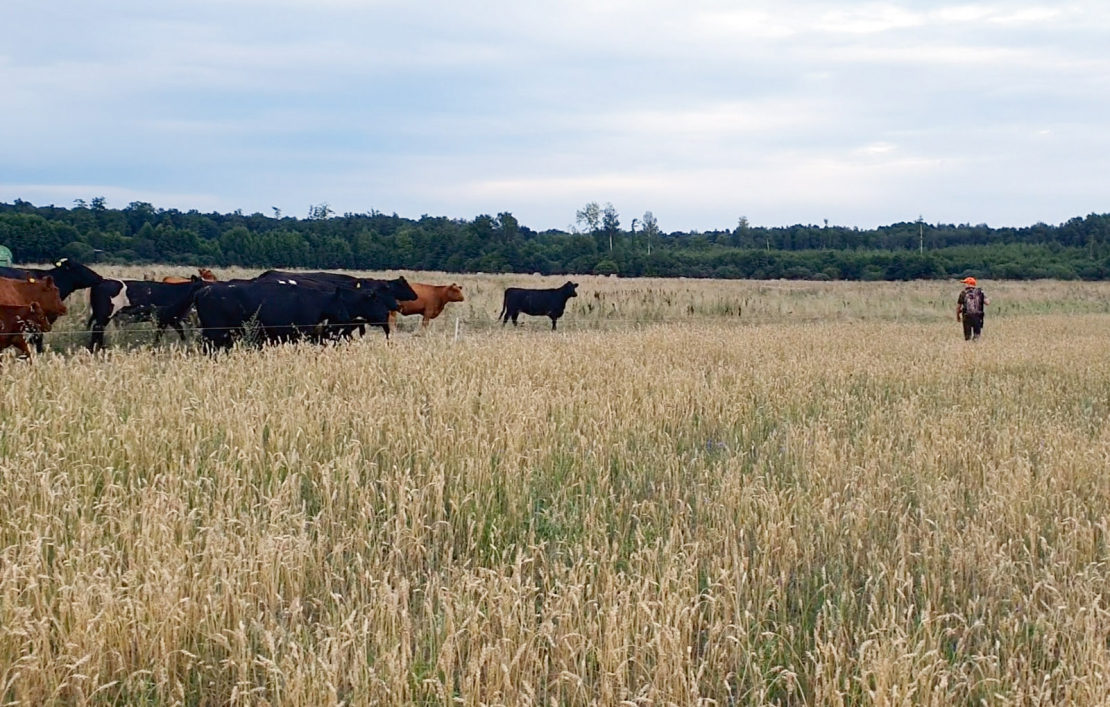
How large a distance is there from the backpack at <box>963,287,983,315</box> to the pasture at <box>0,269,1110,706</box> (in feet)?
29.5

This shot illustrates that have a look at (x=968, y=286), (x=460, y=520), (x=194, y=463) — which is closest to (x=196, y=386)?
(x=194, y=463)

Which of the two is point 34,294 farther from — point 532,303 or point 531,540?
point 532,303

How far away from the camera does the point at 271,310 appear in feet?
47.7

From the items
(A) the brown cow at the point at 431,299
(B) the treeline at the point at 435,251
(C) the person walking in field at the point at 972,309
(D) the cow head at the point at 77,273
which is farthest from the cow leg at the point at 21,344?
(B) the treeline at the point at 435,251

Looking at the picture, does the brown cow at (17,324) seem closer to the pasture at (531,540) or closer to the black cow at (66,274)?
the pasture at (531,540)

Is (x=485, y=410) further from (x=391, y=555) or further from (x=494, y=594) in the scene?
(x=494, y=594)

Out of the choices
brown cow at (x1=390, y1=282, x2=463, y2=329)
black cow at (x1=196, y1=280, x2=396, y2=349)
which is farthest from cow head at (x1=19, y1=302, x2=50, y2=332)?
brown cow at (x1=390, y1=282, x2=463, y2=329)

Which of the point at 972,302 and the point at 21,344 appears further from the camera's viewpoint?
the point at 972,302

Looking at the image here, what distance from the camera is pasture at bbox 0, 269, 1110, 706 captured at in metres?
3.02

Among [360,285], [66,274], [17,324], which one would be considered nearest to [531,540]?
[17,324]

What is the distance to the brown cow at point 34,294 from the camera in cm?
1236

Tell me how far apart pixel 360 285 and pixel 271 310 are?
447 centimetres

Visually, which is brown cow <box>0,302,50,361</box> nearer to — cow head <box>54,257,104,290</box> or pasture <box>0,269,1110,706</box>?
pasture <box>0,269,1110,706</box>

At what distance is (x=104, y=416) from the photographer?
225 inches
